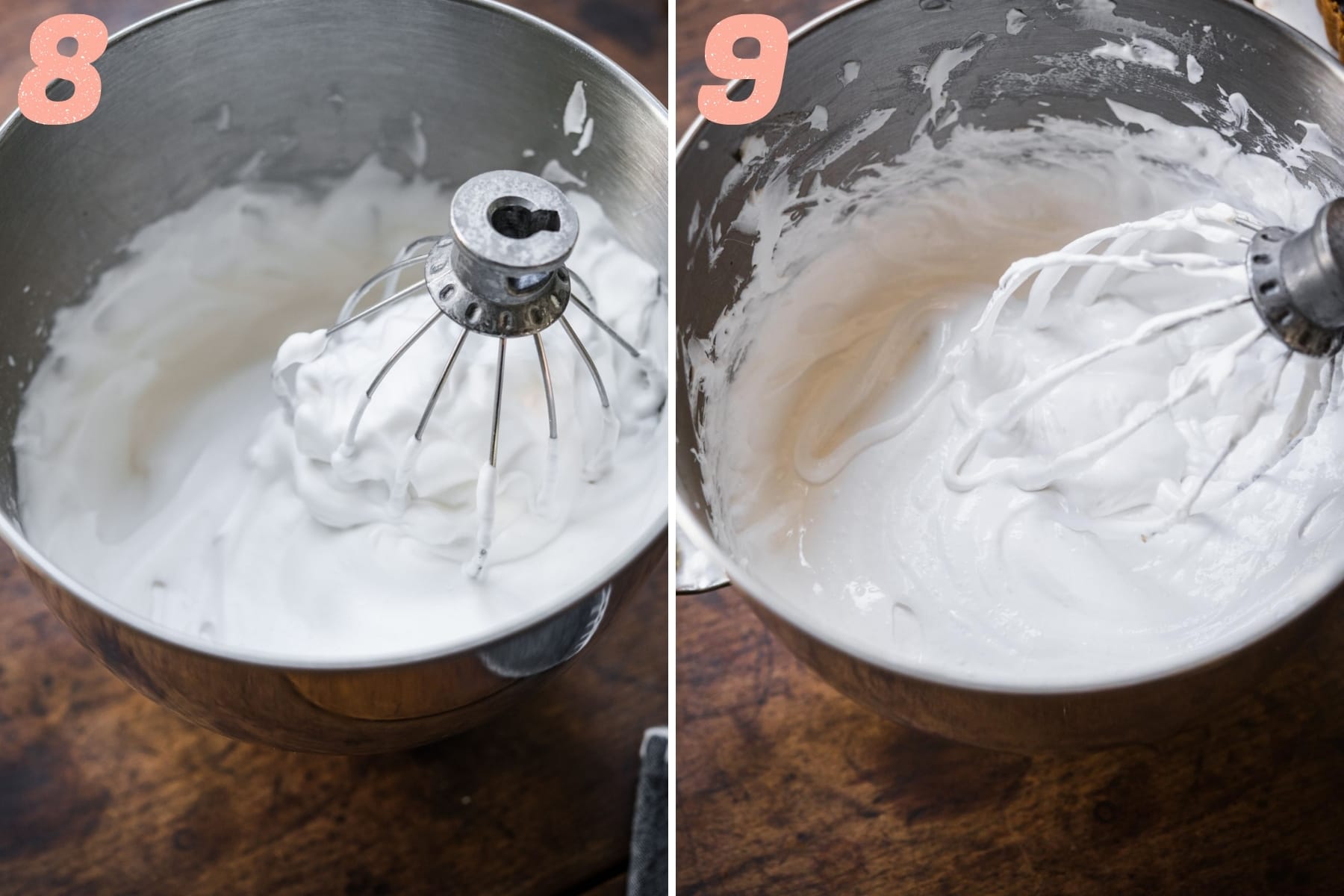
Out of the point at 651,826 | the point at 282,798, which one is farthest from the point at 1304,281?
the point at 282,798

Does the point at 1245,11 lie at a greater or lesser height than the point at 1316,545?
greater

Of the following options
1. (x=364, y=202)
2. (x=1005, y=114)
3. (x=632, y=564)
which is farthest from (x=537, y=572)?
(x=1005, y=114)

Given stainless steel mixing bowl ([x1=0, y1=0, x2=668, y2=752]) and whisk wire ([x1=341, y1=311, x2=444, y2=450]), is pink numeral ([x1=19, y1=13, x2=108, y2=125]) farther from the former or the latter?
whisk wire ([x1=341, y1=311, x2=444, y2=450])

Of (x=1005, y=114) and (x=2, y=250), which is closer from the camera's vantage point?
(x=2, y=250)

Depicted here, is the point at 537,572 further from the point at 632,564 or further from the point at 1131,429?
the point at 1131,429

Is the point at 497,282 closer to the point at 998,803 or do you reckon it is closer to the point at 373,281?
the point at 373,281

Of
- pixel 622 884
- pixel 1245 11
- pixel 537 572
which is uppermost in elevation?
pixel 1245 11

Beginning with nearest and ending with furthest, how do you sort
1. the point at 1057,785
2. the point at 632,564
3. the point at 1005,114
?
1. the point at 632,564
2. the point at 1057,785
3. the point at 1005,114

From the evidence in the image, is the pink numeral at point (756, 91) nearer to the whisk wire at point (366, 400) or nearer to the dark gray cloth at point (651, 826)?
the whisk wire at point (366, 400)

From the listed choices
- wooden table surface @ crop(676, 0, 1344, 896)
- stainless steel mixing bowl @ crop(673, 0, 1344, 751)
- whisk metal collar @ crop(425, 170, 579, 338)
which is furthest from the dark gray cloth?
whisk metal collar @ crop(425, 170, 579, 338)
